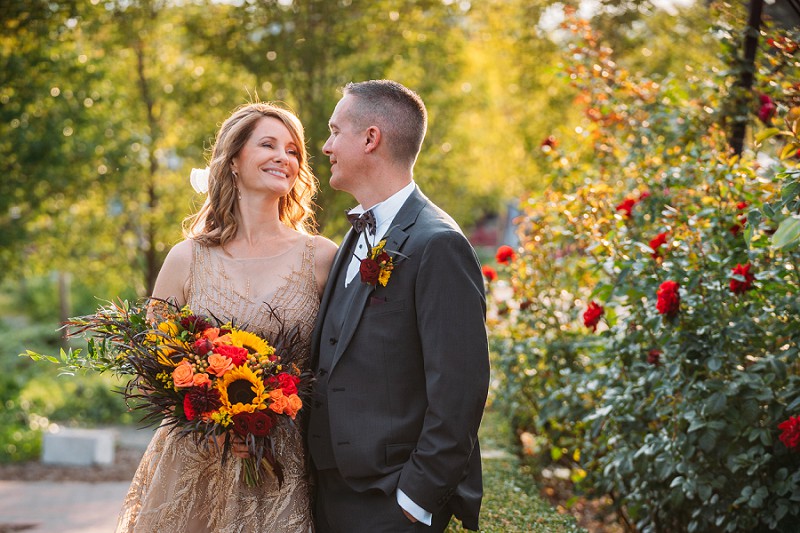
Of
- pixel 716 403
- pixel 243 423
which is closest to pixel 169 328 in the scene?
pixel 243 423

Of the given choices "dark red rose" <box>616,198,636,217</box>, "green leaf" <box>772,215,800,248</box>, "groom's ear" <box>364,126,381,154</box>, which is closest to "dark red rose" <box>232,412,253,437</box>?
"groom's ear" <box>364,126,381,154</box>

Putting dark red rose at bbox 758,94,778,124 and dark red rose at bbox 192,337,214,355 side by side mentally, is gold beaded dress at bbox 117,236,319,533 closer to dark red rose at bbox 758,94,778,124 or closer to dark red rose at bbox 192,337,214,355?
dark red rose at bbox 192,337,214,355

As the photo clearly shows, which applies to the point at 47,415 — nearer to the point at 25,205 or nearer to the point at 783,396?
the point at 25,205

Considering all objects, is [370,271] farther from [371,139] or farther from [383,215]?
[371,139]

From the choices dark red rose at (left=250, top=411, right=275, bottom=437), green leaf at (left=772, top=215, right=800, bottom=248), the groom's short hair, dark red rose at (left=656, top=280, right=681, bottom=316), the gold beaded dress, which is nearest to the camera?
green leaf at (left=772, top=215, right=800, bottom=248)

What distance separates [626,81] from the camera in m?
5.61

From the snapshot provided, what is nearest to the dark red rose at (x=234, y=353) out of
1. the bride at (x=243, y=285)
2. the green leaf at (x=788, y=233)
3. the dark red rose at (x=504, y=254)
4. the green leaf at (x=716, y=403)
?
the bride at (x=243, y=285)

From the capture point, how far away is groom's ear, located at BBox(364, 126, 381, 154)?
3.07 metres

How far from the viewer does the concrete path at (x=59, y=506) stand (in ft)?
22.5

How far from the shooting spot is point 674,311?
12.4ft

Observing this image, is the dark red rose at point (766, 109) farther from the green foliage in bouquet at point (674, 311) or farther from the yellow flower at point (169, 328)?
the yellow flower at point (169, 328)

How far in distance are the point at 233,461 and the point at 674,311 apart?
190 cm

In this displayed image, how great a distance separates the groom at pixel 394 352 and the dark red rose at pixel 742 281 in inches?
55.9

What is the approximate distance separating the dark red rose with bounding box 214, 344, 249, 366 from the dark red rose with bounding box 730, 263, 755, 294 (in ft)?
6.86
